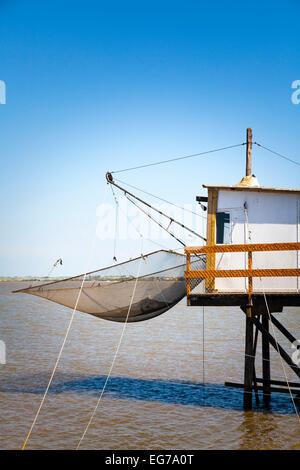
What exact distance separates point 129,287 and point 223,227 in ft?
10.8

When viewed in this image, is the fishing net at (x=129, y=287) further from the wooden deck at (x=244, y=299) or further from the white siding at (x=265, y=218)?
the white siding at (x=265, y=218)

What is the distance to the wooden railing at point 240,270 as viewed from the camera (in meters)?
12.8

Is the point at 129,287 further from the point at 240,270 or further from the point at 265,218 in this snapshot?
the point at 265,218

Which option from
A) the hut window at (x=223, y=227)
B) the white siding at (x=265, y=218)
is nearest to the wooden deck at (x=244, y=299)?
the white siding at (x=265, y=218)

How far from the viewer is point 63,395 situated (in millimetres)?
17000

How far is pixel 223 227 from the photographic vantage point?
14719mm

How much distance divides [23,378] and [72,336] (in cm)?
1595


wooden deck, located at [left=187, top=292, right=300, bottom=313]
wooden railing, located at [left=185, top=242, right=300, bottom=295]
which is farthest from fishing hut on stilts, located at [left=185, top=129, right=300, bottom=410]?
wooden railing, located at [left=185, top=242, right=300, bottom=295]

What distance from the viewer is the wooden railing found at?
42.0 ft

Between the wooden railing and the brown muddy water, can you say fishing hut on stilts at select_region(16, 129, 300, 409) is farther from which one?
the brown muddy water

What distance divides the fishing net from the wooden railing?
0.83 m

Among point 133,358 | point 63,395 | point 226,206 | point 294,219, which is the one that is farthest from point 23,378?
point 294,219

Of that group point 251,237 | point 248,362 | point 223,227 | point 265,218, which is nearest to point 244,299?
point 251,237

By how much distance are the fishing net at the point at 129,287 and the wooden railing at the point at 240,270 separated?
832 mm
